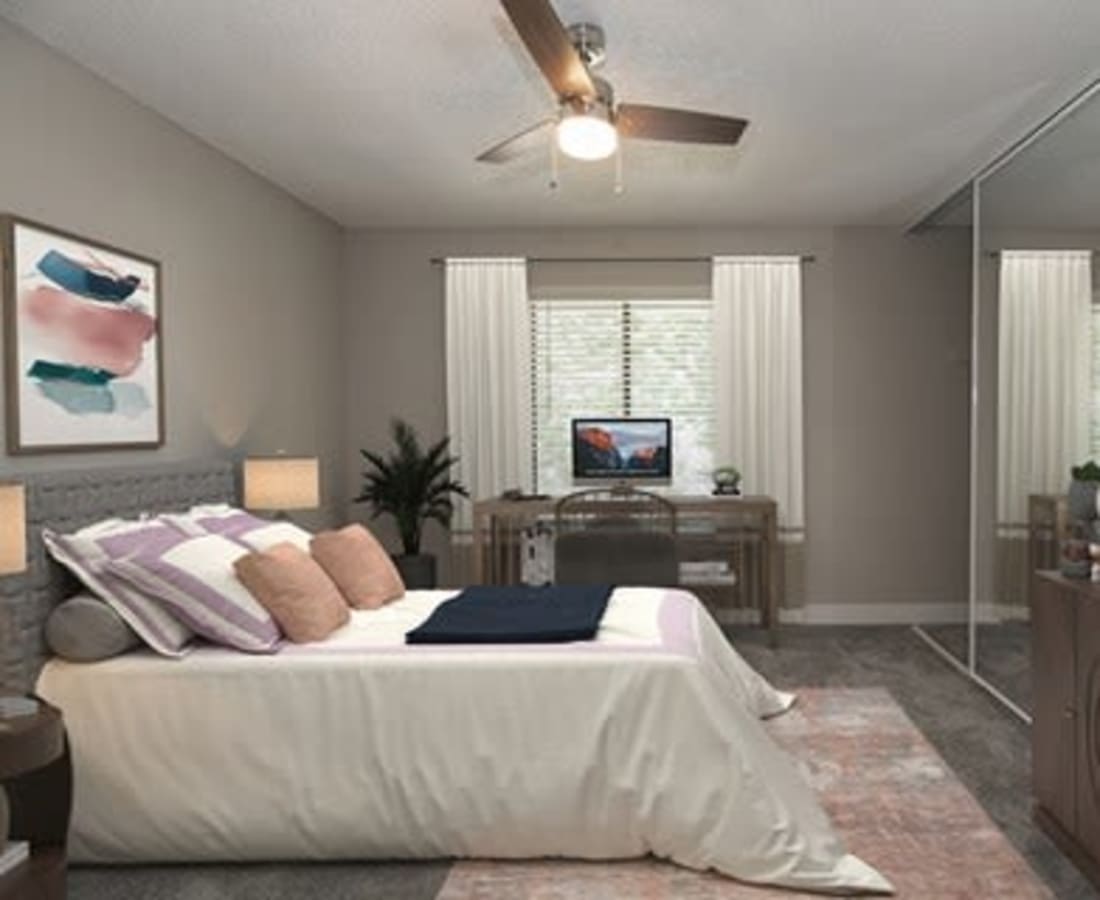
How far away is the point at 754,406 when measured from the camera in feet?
17.7

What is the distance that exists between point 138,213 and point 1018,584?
12.2ft

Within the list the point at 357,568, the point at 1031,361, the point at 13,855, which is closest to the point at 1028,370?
the point at 1031,361

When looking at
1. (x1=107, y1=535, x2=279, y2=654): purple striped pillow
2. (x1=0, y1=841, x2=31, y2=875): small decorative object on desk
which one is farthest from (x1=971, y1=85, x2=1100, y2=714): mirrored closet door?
(x1=0, y1=841, x2=31, y2=875): small decorative object on desk

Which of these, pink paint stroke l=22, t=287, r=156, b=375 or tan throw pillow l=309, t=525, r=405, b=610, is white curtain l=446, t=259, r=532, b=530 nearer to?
tan throw pillow l=309, t=525, r=405, b=610

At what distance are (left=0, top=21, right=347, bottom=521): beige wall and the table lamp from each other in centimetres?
23

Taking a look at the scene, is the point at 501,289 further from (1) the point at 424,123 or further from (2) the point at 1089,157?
(2) the point at 1089,157

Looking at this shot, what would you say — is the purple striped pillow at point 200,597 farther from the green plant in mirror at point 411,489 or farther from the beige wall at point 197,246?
the green plant in mirror at point 411,489

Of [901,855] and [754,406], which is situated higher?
[754,406]

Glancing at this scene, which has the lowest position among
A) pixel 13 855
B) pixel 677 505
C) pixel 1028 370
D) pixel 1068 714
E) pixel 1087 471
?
pixel 13 855

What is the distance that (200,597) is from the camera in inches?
104

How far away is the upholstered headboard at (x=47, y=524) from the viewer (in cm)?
245

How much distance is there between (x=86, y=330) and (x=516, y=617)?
67.7 inches

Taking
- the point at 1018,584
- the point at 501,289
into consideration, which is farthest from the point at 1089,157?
the point at 501,289

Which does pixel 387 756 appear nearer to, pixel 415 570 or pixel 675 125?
pixel 675 125
